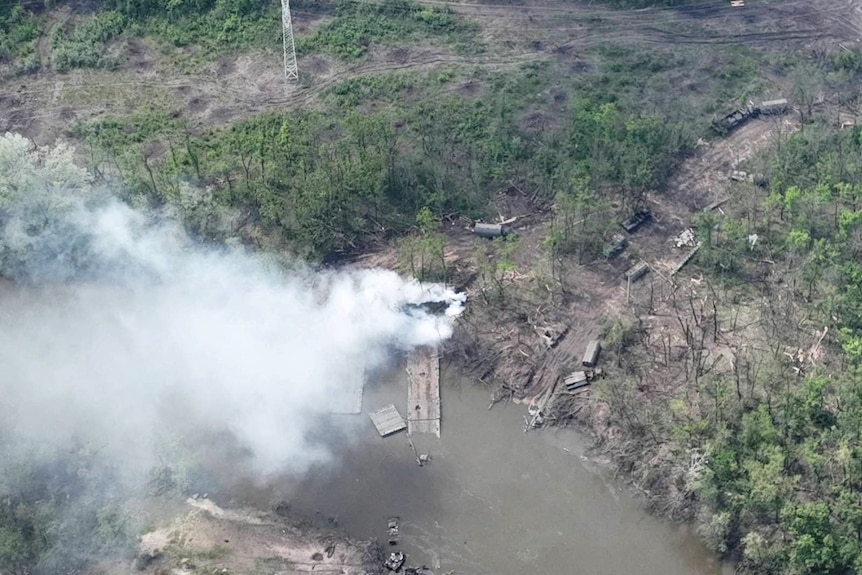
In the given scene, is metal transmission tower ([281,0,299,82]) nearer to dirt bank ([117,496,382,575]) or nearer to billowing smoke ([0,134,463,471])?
billowing smoke ([0,134,463,471])

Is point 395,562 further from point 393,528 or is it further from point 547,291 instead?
point 547,291

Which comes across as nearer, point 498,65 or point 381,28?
point 498,65

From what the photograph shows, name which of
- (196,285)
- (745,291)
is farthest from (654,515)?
(196,285)

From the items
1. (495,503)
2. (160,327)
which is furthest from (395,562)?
(160,327)

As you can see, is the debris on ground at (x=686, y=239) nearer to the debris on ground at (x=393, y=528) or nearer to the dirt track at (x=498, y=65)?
the dirt track at (x=498, y=65)

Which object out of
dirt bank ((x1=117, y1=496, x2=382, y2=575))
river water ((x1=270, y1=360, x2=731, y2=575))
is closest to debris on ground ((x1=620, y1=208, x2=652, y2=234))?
river water ((x1=270, y1=360, x2=731, y2=575))

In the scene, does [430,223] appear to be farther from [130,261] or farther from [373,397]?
[130,261]
